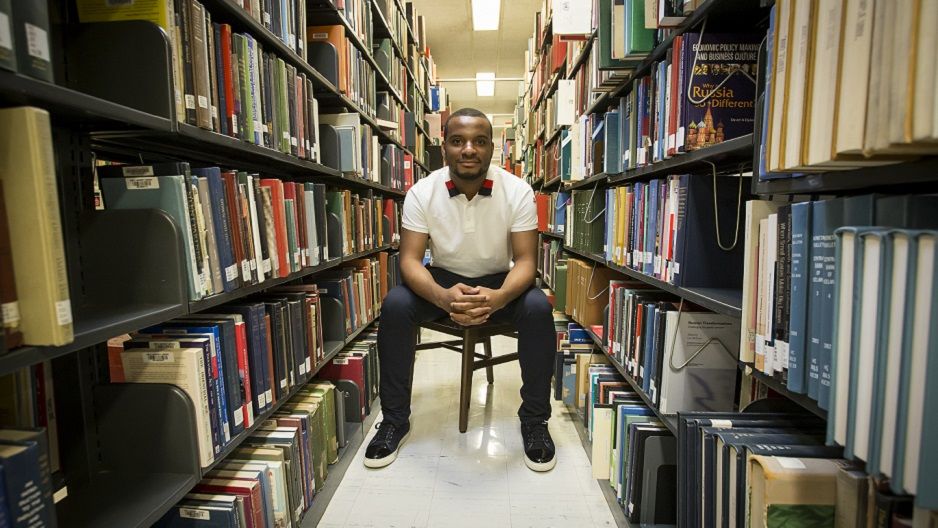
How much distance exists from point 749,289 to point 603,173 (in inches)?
44.7

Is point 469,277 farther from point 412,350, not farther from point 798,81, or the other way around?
point 798,81

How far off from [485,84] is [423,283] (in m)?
5.93

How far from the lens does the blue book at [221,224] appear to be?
1001 mm

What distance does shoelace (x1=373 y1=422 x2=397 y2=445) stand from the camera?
1710 mm

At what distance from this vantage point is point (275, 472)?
1.16 m

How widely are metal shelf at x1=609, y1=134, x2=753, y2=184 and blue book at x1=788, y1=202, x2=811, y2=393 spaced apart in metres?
0.24

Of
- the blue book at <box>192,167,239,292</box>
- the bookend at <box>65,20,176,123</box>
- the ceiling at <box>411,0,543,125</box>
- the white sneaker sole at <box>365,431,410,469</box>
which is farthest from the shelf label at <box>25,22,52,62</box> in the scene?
the ceiling at <box>411,0,543,125</box>

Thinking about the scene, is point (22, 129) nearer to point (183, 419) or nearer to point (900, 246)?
point (183, 419)

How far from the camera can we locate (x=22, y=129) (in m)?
0.56

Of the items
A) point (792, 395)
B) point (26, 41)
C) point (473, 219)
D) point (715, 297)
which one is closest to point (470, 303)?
point (473, 219)

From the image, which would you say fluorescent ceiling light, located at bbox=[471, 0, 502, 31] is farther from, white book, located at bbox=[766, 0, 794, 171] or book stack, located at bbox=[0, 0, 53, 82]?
A: book stack, located at bbox=[0, 0, 53, 82]

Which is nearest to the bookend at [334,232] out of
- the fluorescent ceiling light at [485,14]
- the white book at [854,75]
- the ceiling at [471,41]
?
the white book at [854,75]

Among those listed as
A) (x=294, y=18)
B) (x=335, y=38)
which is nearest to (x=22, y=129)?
(x=294, y=18)

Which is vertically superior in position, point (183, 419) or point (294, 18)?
point (294, 18)
